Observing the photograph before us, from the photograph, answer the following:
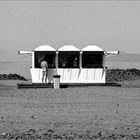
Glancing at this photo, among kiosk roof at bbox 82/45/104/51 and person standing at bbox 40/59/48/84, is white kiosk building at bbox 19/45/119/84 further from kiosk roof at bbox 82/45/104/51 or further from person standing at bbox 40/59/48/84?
person standing at bbox 40/59/48/84

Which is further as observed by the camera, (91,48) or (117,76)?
(117,76)

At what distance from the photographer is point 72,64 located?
3509 centimetres

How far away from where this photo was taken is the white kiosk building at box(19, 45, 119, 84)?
114 feet

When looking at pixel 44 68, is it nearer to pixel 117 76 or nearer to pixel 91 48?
pixel 91 48

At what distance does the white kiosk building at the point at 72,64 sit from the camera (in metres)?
34.9

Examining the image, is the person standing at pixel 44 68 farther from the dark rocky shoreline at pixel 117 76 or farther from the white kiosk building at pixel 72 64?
the dark rocky shoreline at pixel 117 76

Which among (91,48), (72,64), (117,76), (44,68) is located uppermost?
(91,48)

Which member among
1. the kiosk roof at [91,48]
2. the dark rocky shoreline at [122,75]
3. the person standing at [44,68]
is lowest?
A: the dark rocky shoreline at [122,75]

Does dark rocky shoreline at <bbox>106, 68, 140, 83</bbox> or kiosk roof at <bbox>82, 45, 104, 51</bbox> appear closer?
kiosk roof at <bbox>82, 45, 104, 51</bbox>

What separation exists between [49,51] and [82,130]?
22.3m

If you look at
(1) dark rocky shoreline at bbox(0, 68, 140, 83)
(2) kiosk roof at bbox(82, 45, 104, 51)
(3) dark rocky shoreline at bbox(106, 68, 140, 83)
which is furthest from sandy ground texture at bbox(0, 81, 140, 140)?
(3) dark rocky shoreline at bbox(106, 68, 140, 83)

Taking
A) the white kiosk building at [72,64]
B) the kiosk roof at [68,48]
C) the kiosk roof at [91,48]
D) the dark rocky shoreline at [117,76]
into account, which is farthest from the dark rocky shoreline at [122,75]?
the kiosk roof at [68,48]

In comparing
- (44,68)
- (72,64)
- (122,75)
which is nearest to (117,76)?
(122,75)

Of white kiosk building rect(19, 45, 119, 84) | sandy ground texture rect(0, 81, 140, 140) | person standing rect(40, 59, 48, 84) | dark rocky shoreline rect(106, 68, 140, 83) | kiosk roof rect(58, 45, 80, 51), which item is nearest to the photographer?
sandy ground texture rect(0, 81, 140, 140)
